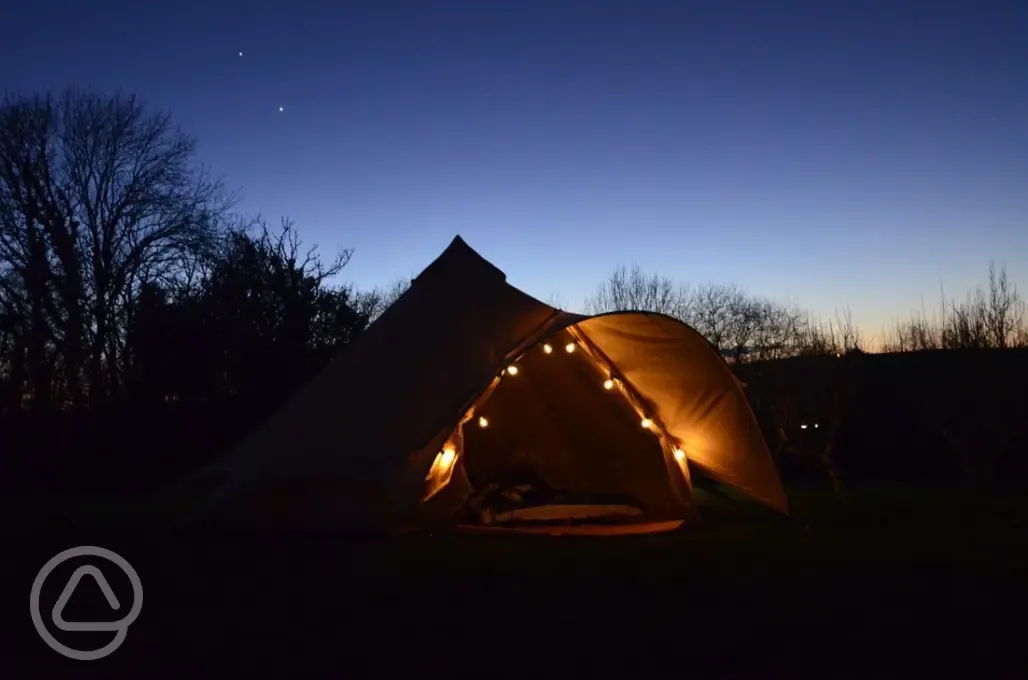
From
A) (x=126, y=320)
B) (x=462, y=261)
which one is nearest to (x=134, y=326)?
(x=126, y=320)

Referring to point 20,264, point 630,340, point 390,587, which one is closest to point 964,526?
point 630,340

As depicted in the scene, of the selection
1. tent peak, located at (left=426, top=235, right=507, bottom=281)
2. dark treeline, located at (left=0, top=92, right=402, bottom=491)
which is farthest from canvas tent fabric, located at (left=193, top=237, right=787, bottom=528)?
dark treeline, located at (left=0, top=92, right=402, bottom=491)

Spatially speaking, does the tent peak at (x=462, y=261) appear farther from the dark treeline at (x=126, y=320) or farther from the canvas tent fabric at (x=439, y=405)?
the dark treeline at (x=126, y=320)

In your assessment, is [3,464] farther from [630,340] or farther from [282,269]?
[630,340]

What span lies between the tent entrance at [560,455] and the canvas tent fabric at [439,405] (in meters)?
0.12

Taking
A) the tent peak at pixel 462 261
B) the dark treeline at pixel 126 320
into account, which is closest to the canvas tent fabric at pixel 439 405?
the tent peak at pixel 462 261

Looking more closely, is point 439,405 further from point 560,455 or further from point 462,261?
point 560,455

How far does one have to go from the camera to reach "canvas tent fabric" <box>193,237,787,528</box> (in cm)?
723

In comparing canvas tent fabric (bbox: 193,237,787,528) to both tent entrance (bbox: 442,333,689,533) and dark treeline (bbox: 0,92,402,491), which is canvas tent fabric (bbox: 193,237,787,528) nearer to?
tent entrance (bbox: 442,333,689,533)

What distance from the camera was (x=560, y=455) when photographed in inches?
398

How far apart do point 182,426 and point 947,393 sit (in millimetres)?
11104

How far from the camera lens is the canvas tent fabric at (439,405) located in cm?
723

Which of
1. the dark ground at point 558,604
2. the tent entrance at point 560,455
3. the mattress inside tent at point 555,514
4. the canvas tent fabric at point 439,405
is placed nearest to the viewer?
the dark ground at point 558,604

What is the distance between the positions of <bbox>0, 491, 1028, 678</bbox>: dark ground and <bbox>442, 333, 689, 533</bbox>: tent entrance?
1.14m
